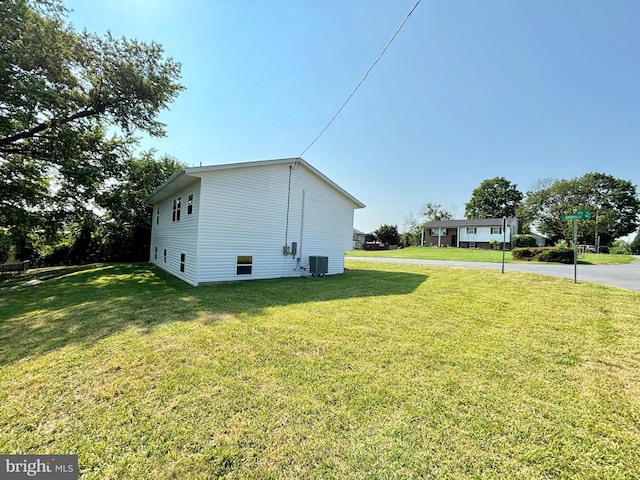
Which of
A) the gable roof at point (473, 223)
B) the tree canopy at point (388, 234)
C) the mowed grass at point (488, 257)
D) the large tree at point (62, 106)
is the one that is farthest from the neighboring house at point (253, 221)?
the gable roof at point (473, 223)

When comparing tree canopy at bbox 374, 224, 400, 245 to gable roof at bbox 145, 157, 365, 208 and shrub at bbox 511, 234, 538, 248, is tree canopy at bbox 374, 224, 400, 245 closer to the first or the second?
shrub at bbox 511, 234, 538, 248

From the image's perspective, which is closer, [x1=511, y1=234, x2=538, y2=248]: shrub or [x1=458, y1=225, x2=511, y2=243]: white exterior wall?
[x1=511, y1=234, x2=538, y2=248]: shrub

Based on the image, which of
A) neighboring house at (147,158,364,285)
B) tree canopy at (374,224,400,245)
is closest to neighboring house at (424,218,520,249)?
tree canopy at (374,224,400,245)

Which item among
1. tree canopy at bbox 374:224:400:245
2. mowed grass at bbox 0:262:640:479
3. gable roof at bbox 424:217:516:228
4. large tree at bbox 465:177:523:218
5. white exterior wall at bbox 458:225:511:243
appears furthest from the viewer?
large tree at bbox 465:177:523:218

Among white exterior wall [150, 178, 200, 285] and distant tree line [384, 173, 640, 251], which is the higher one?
distant tree line [384, 173, 640, 251]

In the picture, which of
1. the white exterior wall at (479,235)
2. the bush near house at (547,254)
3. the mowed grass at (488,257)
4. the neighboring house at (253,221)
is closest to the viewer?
the neighboring house at (253,221)

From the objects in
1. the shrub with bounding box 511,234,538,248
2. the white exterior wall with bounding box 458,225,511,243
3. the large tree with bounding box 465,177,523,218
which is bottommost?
the shrub with bounding box 511,234,538,248

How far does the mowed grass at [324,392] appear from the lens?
193 centimetres

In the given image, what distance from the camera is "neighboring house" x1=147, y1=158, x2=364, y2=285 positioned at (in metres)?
8.98

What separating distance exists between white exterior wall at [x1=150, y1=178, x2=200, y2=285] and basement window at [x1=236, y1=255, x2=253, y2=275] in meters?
1.54

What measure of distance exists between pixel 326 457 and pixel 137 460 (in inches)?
55.6

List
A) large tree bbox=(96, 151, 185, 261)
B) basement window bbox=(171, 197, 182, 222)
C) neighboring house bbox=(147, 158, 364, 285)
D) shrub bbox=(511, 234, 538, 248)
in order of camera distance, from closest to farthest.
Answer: neighboring house bbox=(147, 158, 364, 285) → basement window bbox=(171, 197, 182, 222) → large tree bbox=(96, 151, 185, 261) → shrub bbox=(511, 234, 538, 248)

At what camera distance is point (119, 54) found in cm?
1162

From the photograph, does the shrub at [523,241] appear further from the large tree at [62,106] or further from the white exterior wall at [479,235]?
the large tree at [62,106]
